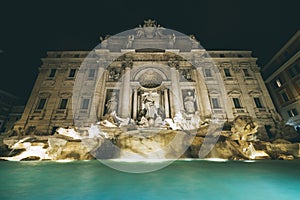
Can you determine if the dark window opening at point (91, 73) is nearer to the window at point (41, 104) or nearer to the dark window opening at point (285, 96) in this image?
the window at point (41, 104)

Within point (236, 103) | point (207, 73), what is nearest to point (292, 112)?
point (236, 103)

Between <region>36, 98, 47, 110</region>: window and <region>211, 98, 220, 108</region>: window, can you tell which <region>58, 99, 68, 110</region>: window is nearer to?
<region>36, 98, 47, 110</region>: window

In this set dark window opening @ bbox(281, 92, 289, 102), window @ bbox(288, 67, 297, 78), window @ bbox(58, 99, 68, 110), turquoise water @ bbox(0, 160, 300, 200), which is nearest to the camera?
turquoise water @ bbox(0, 160, 300, 200)

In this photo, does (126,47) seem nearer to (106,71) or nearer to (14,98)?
(106,71)

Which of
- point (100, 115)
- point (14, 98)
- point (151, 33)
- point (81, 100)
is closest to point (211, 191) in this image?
point (100, 115)

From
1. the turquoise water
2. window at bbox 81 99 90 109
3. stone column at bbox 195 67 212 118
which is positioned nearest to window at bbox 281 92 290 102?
stone column at bbox 195 67 212 118

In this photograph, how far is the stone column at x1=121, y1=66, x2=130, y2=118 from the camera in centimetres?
1864

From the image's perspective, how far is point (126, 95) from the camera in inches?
790

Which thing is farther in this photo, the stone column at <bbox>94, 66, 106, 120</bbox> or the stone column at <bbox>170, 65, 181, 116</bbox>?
the stone column at <bbox>94, 66, 106, 120</bbox>

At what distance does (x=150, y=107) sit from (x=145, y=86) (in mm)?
4296

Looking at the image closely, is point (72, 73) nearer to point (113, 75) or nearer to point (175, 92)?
point (113, 75)

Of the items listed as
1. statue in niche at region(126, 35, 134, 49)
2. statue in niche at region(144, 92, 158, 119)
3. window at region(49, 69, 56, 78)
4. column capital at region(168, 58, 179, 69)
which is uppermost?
statue in niche at region(126, 35, 134, 49)

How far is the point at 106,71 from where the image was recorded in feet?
73.4

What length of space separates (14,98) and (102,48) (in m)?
20.7
